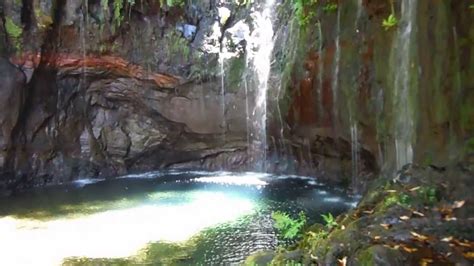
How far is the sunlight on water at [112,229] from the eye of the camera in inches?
290

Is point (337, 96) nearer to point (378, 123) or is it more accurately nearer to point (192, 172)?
point (378, 123)

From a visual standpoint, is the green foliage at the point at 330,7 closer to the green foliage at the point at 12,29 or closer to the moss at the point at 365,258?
the green foliage at the point at 12,29

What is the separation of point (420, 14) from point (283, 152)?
7.44m

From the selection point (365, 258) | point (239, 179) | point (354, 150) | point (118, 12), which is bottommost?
point (365, 258)

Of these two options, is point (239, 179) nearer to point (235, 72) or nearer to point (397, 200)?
point (235, 72)

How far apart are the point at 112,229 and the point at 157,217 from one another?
103cm

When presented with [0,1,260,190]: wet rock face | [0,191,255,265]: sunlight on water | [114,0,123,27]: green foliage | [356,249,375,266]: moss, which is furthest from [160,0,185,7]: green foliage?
[356,249,375,266]: moss

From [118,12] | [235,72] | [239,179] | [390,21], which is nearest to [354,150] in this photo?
[390,21]

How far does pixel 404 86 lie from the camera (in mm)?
7934

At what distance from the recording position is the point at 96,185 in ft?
43.7

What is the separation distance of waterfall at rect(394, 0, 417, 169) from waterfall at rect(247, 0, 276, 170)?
18.2 feet

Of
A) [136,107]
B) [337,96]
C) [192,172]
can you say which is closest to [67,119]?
[136,107]

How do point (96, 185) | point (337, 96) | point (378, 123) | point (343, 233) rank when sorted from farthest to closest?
point (96, 185) → point (337, 96) → point (378, 123) → point (343, 233)

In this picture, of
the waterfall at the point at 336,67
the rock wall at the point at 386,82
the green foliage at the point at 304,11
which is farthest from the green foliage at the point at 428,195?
the green foliage at the point at 304,11
